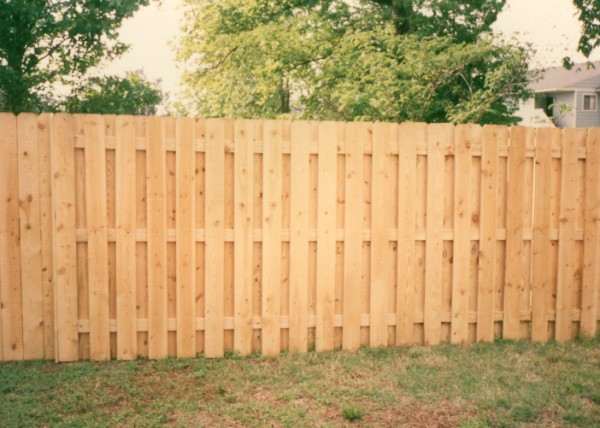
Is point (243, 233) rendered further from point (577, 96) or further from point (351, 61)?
point (577, 96)

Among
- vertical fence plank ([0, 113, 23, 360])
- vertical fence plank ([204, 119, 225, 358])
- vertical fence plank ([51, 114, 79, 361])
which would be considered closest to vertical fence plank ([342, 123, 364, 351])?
vertical fence plank ([204, 119, 225, 358])

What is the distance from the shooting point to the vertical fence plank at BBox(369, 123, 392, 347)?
5625mm

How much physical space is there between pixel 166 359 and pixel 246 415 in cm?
151

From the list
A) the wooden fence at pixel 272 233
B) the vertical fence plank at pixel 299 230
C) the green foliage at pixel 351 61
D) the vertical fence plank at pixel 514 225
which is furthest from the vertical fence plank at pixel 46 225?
the green foliage at pixel 351 61

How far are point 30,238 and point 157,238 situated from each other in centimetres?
113

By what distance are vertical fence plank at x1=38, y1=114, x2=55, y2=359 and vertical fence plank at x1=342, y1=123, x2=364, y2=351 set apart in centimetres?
267

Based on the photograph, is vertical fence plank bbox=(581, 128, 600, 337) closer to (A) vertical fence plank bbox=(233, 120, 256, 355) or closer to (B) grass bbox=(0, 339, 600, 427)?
(B) grass bbox=(0, 339, 600, 427)

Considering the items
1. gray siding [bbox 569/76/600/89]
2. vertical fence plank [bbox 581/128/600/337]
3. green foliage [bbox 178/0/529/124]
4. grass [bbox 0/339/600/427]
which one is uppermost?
gray siding [bbox 569/76/600/89]

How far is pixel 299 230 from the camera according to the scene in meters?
5.53

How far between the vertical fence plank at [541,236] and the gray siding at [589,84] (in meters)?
37.7

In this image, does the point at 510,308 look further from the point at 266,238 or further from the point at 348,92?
the point at 348,92

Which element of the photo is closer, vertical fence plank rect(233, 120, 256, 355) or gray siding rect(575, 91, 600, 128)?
vertical fence plank rect(233, 120, 256, 355)

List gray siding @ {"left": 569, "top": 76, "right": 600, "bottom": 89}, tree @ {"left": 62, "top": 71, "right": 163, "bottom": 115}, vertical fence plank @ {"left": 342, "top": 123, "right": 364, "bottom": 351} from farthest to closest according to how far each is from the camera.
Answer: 1. gray siding @ {"left": 569, "top": 76, "right": 600, "bottom": 89}
2. tree @ {"left": 62, "top": 71, "right": 163, "bottom": 115}
3. vertical fence plank @ {"left": 342, "top": 123, "right": 364, "bottom": 351}

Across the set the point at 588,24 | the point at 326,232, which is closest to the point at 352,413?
the point at 326,232
